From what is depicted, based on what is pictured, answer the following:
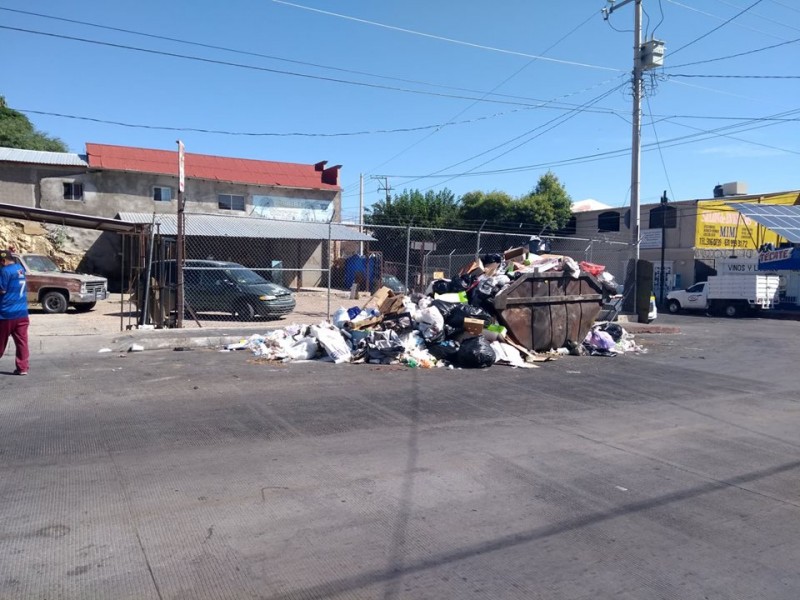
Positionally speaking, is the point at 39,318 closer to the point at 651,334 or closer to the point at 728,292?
the point at 651,334

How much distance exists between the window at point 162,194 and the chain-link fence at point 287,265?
359 centimetres

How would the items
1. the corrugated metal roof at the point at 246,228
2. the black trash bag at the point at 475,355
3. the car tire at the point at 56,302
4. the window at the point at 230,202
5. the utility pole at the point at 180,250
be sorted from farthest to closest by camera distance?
the window at the point at 230,202, the corrugated metal roof at the point at 246,228, the car tire at the point at 56,302, the utility pole at the point at 180,250, the black trash bag at the point at 475,355

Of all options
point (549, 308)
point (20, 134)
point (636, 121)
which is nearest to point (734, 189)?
point (636, 121)

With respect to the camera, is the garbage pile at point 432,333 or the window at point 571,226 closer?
the garbage pile at point 432,333

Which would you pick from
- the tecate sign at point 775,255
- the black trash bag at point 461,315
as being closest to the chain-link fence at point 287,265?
the black trash bag at point 461,315

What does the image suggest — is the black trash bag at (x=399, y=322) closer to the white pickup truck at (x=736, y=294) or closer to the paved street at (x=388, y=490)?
the paved street at (x=388, y=490)

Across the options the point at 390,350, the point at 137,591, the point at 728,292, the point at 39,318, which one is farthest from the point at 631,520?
the point at 728,292

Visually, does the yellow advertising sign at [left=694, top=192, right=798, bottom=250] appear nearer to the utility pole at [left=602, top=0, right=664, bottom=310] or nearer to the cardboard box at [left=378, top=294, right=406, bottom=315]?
the utility pole at [left=602, top=0, right=664, bottom=310]

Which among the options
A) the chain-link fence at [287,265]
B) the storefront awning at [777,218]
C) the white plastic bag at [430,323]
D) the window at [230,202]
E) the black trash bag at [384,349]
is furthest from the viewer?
the window at [230,202]

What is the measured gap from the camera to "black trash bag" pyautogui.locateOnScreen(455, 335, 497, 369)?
427 inches

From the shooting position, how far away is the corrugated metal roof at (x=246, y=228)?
26.4 metres

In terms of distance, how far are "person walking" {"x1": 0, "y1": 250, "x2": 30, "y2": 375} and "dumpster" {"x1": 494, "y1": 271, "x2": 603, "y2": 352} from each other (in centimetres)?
741

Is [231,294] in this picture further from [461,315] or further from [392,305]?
[461,315]

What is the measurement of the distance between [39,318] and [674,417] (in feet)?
49.6
